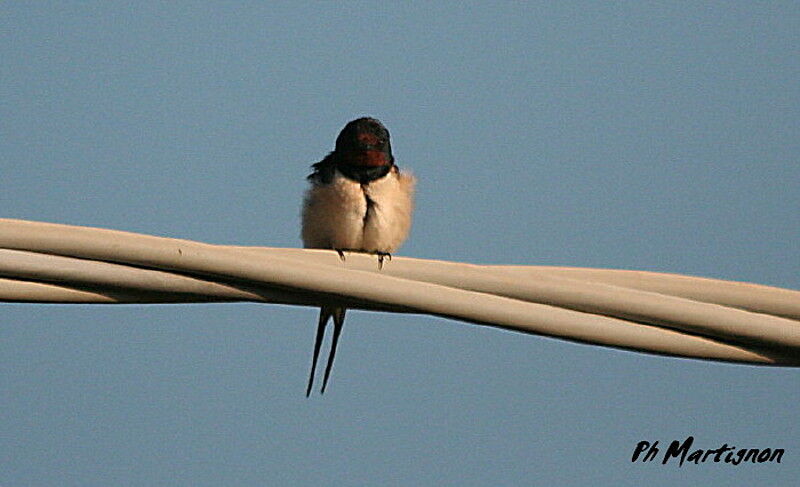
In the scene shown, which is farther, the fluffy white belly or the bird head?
the bird head

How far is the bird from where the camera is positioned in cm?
385

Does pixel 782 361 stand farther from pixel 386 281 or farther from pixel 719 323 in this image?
pixel 386 281

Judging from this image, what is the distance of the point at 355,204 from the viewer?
3.87 m

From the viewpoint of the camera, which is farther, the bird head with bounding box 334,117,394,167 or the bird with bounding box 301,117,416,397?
the bird head with bounding box 334,117,394,167

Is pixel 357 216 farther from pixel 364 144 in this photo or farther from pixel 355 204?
pixel 364 144

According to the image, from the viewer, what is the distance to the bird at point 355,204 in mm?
3846

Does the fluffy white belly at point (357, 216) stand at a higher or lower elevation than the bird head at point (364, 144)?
lower

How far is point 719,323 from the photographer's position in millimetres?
1781

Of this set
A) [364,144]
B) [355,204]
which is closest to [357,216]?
[355,204]

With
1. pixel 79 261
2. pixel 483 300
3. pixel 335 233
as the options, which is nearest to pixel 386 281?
pixel 483 300

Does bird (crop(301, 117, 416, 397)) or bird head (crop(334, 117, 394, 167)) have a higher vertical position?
bird head (crop(334, 117, 394, 167))

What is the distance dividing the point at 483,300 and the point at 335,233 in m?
2.18

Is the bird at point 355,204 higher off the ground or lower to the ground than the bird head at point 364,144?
lower

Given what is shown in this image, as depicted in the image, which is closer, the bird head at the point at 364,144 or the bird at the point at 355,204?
the bird at the point at 355,204
